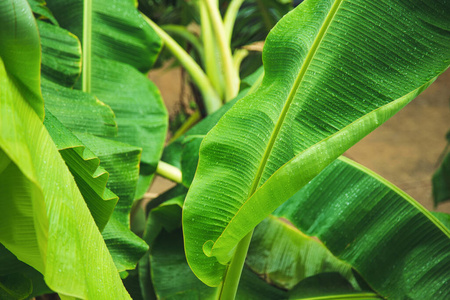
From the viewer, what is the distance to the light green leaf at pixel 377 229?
791 millimetres

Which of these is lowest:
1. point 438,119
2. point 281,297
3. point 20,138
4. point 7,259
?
point 438,119

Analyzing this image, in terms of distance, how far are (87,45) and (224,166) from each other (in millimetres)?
579

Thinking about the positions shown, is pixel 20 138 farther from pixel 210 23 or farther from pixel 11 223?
pixel 210 23

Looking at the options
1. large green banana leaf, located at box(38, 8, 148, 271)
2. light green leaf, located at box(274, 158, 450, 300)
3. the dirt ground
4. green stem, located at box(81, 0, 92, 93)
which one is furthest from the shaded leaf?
the dirt ground

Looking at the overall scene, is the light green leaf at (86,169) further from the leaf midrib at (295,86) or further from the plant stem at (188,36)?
the plant stem at (188,36)

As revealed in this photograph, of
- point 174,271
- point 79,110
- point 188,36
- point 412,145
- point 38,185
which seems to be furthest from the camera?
point 412,145

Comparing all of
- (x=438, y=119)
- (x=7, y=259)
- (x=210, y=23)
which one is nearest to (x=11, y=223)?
(x=7, y=259)

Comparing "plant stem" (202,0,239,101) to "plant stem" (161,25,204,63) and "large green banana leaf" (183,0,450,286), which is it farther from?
"large green banana leaf" (183,0,450,286)

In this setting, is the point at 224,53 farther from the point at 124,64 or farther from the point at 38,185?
the point at 38,185

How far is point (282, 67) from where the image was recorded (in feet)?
2.10

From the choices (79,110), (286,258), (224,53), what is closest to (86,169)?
(79,110)

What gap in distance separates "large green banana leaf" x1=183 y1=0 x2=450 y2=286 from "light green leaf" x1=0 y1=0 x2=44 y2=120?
0.93 feet

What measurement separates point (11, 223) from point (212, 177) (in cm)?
28

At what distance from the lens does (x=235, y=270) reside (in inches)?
26.3
